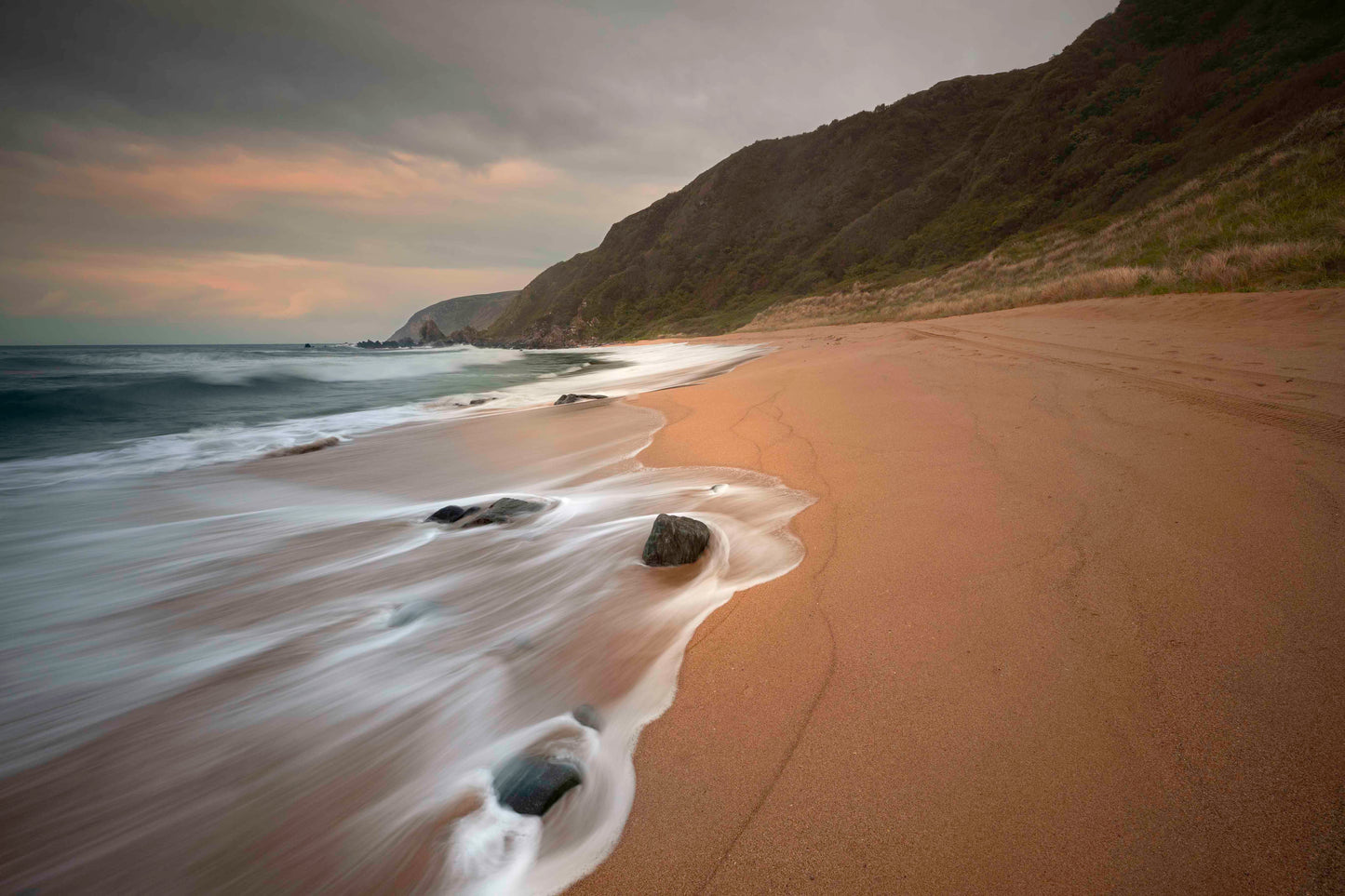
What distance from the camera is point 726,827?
3.76ft

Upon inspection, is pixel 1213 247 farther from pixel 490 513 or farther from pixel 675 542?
pixel 490 513

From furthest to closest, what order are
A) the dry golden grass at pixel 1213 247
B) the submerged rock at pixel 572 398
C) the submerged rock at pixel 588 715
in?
the submerged rock at pixel 572 398, the dry golden grass at pixel 1213 247, the submerged rock at pixel 588 715

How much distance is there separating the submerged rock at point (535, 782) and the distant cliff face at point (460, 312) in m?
162

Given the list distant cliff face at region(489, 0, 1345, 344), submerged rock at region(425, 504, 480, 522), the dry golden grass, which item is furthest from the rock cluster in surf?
distant cliff face at region(489, 0, 1345, 344)

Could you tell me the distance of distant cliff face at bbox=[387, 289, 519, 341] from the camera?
155875mm

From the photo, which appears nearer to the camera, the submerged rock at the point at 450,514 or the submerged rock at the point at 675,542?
the submerged rock at the point at 675,542

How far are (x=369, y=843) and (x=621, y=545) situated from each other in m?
1.69

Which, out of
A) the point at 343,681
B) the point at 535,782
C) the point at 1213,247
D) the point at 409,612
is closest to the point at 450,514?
the point at 409,612

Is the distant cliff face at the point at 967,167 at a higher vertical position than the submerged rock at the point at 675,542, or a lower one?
higher

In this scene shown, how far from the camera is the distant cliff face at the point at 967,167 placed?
26625 mm

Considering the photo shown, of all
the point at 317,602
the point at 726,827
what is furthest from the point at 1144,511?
the point at 317,602

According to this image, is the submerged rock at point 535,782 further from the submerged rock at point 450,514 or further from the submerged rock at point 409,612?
the submerged rock at point 450,514

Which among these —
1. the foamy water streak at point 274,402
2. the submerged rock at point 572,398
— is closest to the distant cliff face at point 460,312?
the foamy water streak at point 274,402

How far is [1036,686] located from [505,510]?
122 inches
